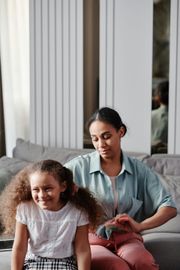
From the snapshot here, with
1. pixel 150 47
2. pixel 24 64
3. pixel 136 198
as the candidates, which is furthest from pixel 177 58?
pixel 136 198

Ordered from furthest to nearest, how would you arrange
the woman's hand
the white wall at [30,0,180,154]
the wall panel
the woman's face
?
the wall panel < the white wall at [30,0,180,154] < the woman's face < the woman's hand

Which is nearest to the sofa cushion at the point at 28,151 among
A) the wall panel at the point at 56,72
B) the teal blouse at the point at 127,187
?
the wall panel at the point at 56,72

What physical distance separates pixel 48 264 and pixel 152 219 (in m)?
0.44

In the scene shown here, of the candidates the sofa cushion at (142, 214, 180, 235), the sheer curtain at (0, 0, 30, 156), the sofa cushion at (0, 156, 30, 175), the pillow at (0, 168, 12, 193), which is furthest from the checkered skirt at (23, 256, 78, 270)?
the sheer curtain at (0, 0, 30, 156)

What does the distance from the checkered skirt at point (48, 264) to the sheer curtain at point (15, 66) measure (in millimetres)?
1783

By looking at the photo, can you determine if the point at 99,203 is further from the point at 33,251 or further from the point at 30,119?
the point at 30,119

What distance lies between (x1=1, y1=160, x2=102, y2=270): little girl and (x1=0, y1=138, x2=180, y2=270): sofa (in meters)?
0.18

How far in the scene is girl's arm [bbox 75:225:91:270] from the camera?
2006 millimetres

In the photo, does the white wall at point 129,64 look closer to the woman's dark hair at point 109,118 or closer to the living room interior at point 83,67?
the living room interior at point 83,67

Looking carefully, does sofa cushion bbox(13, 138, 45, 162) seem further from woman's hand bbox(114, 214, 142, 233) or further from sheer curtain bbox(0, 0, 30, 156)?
woman's hand bbox(114, 214, 142, 233)

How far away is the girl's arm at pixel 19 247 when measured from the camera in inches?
78.5

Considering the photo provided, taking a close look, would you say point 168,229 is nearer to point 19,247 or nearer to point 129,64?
point 19,247

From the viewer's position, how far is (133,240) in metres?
2.18

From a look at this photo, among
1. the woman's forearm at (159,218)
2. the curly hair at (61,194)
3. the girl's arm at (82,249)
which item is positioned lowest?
the girl's arm at (82,249)
